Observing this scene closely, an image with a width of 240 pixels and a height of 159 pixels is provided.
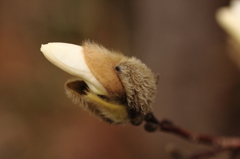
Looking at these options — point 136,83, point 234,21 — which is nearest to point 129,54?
point 234,21

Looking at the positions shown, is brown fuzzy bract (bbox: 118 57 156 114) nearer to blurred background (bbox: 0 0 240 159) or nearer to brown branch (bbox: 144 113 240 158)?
brown branch (bbox: 144 113 240 158)

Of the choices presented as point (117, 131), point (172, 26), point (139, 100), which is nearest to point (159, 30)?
point (172, 26)

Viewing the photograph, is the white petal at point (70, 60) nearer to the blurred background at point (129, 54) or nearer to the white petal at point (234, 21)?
the white petal at point (234, 21)

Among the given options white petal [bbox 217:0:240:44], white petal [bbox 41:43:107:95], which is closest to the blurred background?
white petal [bbox 217:0:240:44]

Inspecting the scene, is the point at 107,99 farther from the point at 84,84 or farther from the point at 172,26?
the point at 172,26

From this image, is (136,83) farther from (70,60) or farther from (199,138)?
(199,138)

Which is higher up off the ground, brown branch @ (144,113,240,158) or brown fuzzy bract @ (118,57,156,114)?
brown fuzzy bract @ (118,57,156,114)
